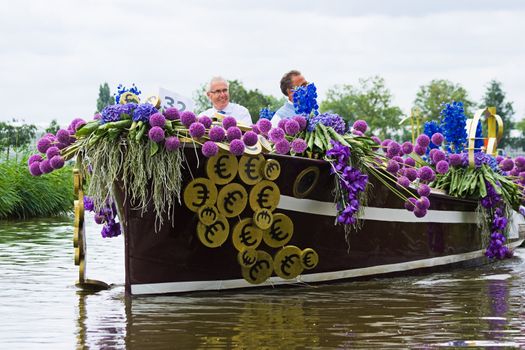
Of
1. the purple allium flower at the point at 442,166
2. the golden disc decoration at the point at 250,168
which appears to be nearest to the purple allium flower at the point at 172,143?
the golden disc decoration at the point at 250,168

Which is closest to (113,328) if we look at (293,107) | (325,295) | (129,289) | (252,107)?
(129,289)

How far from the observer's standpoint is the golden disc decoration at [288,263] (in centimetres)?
869

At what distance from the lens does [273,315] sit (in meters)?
7.60

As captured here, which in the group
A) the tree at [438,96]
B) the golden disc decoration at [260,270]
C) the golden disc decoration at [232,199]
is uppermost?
the tree at [438,96]

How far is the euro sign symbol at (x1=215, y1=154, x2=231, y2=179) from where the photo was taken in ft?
26.6

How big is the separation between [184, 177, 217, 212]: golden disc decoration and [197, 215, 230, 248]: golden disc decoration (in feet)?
0.55

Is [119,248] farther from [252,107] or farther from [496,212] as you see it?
[252,107]

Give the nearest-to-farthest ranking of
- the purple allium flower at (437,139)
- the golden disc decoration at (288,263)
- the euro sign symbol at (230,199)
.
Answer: the euro sign symbol at (230,199) < the golden disc decoration at (288,263) < the purple allium flower at (437,139)

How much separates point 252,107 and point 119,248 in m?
53.8

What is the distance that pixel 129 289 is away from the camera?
332 inches

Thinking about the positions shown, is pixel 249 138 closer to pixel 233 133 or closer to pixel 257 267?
pixel 233 133

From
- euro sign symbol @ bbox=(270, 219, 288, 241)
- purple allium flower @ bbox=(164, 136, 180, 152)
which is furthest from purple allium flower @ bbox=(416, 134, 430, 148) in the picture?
purple allium flower @ bbox=(164, 136, 180, 152)

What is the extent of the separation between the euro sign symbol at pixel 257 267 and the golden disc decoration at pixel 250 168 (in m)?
0.74

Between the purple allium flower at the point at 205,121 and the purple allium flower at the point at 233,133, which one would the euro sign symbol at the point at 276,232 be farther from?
the purple allium flower at the point at 205,121
